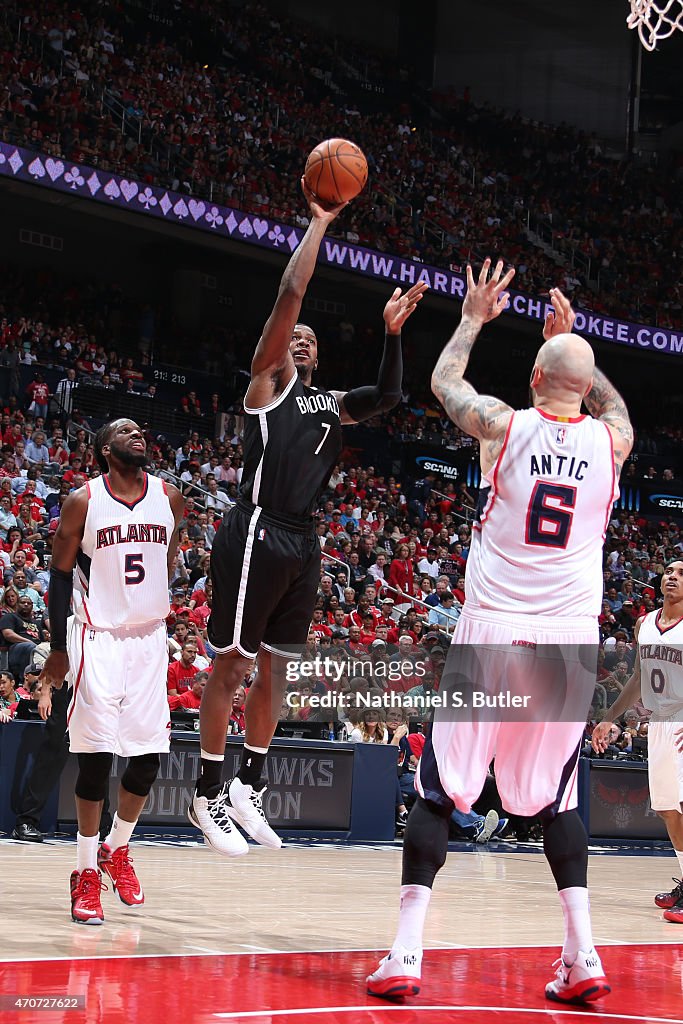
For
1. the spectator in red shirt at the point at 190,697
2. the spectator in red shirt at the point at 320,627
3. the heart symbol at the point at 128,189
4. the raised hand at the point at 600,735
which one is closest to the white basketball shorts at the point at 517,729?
the raised hand at the point at 600,735

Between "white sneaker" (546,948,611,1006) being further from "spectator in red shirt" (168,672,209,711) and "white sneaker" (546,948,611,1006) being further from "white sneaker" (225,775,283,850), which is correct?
"spectator in red shirt" (168,672,209,711)

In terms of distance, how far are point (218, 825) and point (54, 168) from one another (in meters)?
17.9

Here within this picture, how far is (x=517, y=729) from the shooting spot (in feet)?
14.9

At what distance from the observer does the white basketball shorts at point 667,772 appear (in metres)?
8.13

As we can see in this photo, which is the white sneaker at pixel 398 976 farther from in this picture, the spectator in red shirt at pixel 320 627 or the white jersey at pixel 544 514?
the spectator in red shirt at pixel 320 627

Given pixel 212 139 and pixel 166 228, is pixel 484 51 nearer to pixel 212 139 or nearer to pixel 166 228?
pixel 212 139

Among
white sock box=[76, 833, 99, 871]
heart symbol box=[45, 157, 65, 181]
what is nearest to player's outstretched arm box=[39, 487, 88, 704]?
white sock box=[76, 833, 99, 871]

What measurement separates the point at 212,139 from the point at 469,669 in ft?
74.8

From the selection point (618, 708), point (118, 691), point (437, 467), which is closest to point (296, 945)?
point (118, 691)

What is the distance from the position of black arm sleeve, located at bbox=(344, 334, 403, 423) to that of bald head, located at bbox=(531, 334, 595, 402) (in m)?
1.36

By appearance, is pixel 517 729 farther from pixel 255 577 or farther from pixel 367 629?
pixel 367 629

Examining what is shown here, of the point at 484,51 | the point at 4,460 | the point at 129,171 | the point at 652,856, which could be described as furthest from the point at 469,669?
the point at 484,51

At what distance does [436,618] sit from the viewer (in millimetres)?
17078

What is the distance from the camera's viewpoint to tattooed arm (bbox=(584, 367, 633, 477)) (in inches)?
188
